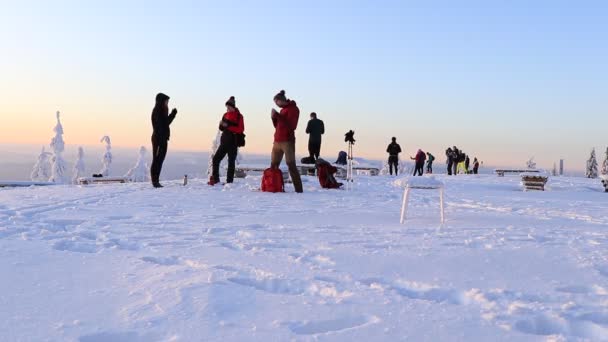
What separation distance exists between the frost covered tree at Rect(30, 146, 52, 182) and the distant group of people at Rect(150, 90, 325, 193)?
3900 centimetres

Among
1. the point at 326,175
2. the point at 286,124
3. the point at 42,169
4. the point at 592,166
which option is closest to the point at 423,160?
the point at 326,175

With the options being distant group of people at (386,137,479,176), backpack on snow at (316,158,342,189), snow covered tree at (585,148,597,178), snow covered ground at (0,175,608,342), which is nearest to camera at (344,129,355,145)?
backpack on snow at (316,158,342,189)

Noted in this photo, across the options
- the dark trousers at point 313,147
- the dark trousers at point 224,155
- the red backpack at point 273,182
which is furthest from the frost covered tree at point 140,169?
the red backpack at point 273,182

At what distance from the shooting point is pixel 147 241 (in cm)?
544

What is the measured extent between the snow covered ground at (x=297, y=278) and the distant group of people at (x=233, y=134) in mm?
3635

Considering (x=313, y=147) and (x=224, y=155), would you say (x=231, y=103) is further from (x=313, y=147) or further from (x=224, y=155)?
(x=313, y=147)

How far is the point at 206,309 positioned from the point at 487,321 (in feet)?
5.57

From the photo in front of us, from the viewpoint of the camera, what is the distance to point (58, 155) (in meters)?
43.8

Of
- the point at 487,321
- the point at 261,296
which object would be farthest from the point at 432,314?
the point at 261,296

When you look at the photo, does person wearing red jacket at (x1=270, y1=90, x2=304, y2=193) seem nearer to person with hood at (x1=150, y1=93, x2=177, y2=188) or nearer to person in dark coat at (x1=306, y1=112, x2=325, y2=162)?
person with hood at (x1=150, y1=93, x2=177, y2=188)

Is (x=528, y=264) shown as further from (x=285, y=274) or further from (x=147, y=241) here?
(x=147, y=241)

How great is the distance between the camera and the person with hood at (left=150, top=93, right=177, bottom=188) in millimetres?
11844

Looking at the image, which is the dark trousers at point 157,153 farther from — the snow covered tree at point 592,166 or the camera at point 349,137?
the snow covered tree at point 592,166

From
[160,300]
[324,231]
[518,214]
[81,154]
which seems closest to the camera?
[160,300]
